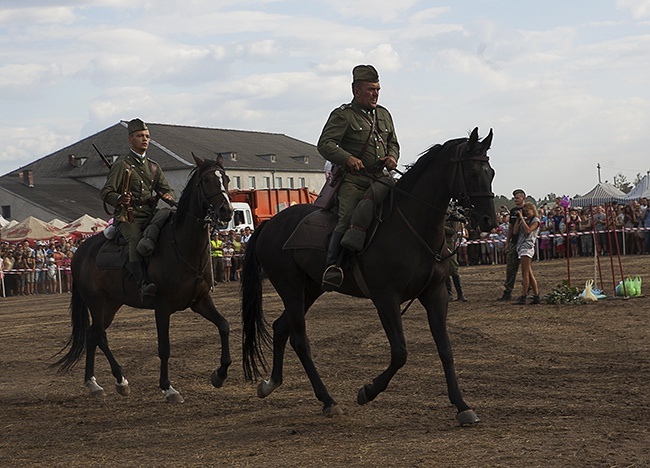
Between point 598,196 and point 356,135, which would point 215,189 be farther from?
point 598,196

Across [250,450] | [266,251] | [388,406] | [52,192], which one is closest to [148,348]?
[266,251]

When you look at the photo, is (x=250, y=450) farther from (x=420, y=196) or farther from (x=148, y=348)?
(x=148, y=348)

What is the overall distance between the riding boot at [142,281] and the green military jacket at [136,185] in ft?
2.04

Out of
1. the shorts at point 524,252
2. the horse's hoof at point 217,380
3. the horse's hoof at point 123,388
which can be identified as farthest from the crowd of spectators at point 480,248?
the horse's hoof at point 217,380

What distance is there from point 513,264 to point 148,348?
8.12 metres

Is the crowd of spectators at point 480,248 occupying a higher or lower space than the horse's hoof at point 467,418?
higher

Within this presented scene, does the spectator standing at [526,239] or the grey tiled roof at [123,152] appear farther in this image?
the grey tiled roof at [123,152]

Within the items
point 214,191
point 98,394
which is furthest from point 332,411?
point 98,394

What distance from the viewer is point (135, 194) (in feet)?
36.2

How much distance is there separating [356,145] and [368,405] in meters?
2.46

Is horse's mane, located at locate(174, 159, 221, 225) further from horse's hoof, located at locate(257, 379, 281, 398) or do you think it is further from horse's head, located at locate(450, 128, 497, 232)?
horse's head, located at locate(450, 128, 497, 232)

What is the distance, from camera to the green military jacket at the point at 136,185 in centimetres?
1088

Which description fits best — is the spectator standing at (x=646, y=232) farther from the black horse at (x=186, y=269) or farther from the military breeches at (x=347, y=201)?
the military breeches at (x=347, y=201)

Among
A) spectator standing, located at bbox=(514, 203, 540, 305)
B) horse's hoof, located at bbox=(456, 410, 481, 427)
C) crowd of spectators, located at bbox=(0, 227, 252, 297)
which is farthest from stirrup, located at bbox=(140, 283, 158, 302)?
crowd of spectators, located at bbox=(0, 227, 252, 297)
